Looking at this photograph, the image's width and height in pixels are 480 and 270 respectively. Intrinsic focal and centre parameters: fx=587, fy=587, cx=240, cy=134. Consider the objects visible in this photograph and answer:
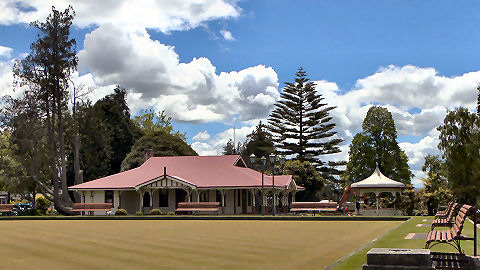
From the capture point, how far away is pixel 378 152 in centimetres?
6456

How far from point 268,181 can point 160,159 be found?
38.8ft

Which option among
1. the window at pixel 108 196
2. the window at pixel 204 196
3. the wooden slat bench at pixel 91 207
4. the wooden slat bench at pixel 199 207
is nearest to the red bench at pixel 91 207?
the wooden slat bench at pixel 91 207

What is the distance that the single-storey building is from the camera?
45031 mm

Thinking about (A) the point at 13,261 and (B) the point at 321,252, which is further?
(B) the point at 321,252

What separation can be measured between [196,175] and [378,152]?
2495 centimetres

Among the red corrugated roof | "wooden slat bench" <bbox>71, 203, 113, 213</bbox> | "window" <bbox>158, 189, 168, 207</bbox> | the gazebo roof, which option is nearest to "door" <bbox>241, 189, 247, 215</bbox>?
the red corrugated roof

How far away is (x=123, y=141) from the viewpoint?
69750 mm

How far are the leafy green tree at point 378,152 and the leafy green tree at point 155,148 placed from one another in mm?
20030

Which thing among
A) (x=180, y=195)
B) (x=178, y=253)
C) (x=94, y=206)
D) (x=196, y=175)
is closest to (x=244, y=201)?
(x=196, y=175)

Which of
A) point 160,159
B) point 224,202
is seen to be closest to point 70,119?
point 160,159

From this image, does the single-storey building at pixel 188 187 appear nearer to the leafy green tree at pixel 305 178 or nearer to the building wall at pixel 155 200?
the building wall at pixel 155 200

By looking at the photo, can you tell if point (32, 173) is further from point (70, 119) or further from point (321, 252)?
point (321, 252)

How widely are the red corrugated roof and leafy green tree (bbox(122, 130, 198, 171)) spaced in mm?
11302

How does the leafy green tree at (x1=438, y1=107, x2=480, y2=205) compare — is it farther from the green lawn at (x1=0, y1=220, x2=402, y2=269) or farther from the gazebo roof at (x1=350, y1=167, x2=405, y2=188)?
the green lawn at (x1=0, y1=220, x2=402, y2=269)
